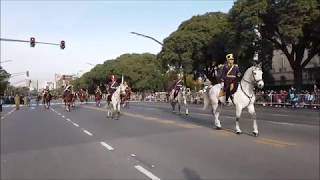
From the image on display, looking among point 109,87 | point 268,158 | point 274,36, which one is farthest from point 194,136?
point 274,36

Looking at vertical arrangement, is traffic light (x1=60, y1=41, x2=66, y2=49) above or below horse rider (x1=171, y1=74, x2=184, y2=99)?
above

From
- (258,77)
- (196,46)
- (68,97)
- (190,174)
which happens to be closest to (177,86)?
(68,97)

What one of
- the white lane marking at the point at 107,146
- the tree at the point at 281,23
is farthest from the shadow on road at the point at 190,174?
the tree at the point at 281,23

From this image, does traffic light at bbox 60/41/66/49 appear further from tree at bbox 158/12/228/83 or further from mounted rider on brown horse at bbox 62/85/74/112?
tree at bbox 158/12/228/83

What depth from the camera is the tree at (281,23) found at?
49.8 metres

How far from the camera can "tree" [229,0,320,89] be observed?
49812mm

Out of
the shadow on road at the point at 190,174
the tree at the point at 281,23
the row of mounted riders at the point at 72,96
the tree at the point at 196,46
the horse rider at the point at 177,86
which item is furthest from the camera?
the tree at the point at 196,46

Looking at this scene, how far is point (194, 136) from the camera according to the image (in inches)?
738

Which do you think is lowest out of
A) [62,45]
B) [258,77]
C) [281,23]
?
[258,77]

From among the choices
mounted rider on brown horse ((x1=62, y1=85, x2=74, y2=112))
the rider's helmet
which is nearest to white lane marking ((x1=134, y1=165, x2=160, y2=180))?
the rider's helmet

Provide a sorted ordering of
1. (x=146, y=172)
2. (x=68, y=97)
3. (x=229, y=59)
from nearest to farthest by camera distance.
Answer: (x=146, y=172) → (x=229, y=59) → (x=68, y=97)

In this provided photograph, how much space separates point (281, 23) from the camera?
51.0m

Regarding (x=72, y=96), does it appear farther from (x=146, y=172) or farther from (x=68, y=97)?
(x=146, y=172)

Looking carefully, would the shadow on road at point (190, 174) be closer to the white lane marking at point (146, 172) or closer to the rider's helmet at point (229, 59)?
the white lane marking at point (146, 172)
